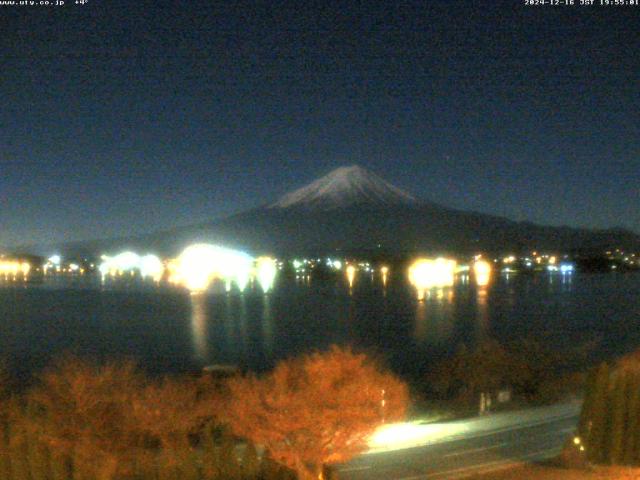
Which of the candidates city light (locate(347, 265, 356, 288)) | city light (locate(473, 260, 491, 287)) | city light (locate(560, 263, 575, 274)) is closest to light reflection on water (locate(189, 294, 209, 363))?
city light (locate(347, 265, 356, 288))

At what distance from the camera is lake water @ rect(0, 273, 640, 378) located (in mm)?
14930

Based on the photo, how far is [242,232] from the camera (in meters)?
52.8

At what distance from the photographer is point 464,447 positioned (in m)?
6.07

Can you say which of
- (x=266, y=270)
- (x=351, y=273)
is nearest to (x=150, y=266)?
(x=266, y=270)

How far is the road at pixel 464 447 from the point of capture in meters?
5.23

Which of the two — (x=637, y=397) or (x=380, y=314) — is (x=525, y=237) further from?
(x=637, y=397)

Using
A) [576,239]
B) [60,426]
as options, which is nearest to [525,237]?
[576,239]

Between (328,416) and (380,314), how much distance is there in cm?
1658

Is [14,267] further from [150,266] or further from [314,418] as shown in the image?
[314,418]

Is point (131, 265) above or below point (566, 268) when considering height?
above

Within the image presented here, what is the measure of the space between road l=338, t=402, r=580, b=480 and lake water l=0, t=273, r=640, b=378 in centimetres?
512

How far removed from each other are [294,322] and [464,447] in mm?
13553

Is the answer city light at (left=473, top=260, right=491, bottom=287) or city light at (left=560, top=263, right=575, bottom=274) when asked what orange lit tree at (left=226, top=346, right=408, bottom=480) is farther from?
city light at (left=560, top=263, right=575, bottom=274)

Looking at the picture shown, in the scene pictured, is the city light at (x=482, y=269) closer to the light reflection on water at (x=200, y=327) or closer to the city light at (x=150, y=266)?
the city light at (x=150, y=266)
